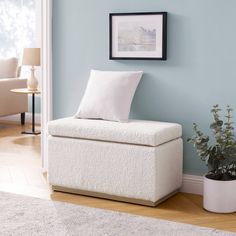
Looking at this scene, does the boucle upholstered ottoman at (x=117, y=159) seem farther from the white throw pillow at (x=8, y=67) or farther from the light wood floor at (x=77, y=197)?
the white throw pillow at (x=8, y=67)

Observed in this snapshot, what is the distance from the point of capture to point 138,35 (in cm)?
404

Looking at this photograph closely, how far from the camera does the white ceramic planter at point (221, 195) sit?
3.48 meters

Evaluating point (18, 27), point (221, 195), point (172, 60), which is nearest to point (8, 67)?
point (18, 27)

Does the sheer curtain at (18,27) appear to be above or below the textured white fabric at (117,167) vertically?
above

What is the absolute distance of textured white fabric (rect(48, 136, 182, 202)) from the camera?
356cm

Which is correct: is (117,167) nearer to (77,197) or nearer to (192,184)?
(77,197)

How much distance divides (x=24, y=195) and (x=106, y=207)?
62 centimetres

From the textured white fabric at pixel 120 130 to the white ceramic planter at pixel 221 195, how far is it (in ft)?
1.44

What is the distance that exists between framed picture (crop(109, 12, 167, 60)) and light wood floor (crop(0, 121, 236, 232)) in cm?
108

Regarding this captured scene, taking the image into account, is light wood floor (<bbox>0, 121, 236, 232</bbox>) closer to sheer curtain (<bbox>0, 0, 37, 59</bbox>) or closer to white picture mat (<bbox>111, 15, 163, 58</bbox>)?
white picture mat (<bbox>111, 15, 163, 58</bbox>)

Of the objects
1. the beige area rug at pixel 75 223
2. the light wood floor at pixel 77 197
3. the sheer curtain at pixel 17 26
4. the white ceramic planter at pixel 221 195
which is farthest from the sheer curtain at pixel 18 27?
the white ceramic planter at pixel 221 195

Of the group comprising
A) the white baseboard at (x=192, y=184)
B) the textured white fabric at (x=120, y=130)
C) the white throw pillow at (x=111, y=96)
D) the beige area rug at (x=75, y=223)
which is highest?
the white throw pillow at (x=111, y=96)

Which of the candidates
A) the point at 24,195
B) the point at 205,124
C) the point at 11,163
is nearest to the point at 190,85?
the point at 205,124

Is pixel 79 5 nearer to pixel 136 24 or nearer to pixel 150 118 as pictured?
pixel 136 24
